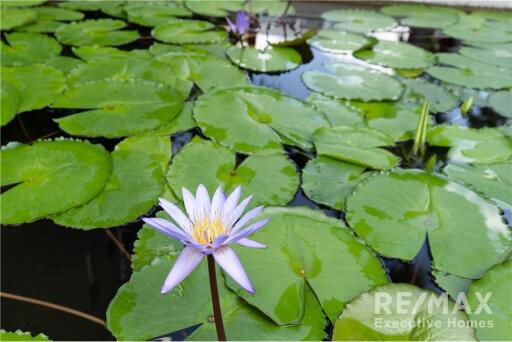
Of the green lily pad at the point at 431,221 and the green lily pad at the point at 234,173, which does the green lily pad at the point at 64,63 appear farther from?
the green lily pad at the point at 431,221

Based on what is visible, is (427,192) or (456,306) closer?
→ (456,306)

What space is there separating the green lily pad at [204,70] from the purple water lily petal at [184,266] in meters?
1.53

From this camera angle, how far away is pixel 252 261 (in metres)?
1.22

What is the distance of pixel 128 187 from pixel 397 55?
2.13m

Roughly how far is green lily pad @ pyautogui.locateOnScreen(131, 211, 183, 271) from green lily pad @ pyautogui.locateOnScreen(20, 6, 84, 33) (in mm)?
2246

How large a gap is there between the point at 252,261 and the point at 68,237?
67 cm

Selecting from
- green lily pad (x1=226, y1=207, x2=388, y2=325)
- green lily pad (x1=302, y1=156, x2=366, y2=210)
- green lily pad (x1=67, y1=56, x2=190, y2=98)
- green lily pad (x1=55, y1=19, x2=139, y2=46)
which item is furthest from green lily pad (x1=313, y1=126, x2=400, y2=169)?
green lily pad (x1=55, y1=19, x2=139, y2=46)

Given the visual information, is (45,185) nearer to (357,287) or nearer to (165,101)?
(165,101)

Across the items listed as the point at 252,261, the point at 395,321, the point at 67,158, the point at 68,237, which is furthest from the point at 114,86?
the point at 395,321

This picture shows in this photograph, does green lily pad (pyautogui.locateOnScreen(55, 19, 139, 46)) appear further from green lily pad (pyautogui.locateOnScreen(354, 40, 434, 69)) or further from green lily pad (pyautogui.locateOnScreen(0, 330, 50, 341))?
green lily pad (pyautogui.locateOnScreen(0, 330, 50, 341))

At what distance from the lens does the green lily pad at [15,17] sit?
286 cm

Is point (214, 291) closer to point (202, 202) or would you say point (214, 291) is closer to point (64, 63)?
point (202, 202)

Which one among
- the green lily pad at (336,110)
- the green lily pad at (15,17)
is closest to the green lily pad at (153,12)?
the green lily pad at (15,17)

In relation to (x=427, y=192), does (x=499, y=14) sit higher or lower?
higher
